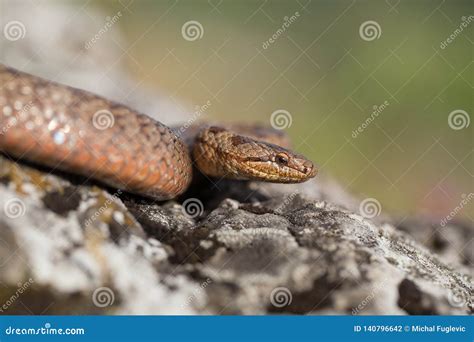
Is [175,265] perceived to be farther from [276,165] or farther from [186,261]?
[276,165]

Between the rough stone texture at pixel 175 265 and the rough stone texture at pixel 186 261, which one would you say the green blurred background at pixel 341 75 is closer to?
the rough stone texture at pixel 186 261

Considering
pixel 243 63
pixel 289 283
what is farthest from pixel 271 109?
pixel 289 283

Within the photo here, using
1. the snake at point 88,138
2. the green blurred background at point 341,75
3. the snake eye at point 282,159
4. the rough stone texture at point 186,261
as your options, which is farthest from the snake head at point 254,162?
the green blurred background at point 341,75

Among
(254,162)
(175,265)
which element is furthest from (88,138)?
(254,162)

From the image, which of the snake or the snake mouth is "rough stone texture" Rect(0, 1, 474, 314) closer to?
the snake

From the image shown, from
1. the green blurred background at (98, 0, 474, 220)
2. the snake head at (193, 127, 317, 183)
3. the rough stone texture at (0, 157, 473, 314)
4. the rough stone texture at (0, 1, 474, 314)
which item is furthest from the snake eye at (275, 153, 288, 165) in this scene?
the green blurred background at (98, 0, 474, 220)

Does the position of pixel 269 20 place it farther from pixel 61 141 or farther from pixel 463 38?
pixel 61 141

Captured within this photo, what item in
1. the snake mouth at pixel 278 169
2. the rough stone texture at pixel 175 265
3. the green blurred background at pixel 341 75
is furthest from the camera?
the green blurred background at pixel 341 75
